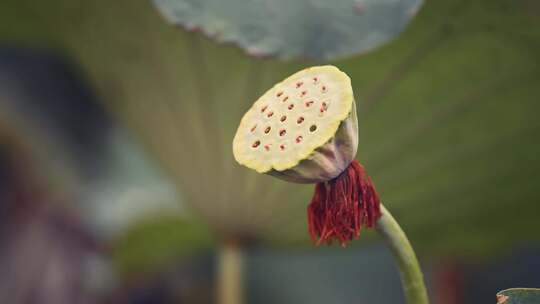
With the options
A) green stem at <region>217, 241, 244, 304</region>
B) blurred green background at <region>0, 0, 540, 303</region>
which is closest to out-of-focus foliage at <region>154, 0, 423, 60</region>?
blurred green background at <region>0, 0, 540, 303</region>

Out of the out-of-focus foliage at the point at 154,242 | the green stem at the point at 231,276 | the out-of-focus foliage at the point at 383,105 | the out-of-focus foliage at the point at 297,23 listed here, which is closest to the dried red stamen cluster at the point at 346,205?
the out-of-focus foliage at the point at 297,23

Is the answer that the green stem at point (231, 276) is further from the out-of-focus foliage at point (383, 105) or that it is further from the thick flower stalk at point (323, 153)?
the thick flower stalk at point (323, 153)

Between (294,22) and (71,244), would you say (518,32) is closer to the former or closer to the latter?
(294,22)

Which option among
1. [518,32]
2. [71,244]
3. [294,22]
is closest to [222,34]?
[294,22]

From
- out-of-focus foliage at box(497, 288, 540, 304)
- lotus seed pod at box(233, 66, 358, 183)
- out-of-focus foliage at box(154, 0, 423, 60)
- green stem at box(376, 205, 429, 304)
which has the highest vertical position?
out-of-focus foliage at box(154, 0, 423, 60)

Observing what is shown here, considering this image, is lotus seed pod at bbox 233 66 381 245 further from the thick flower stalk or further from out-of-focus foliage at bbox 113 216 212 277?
out-of-focus foliage at bbox 113 216 212 277

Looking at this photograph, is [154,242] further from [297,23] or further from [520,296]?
[520,296]
